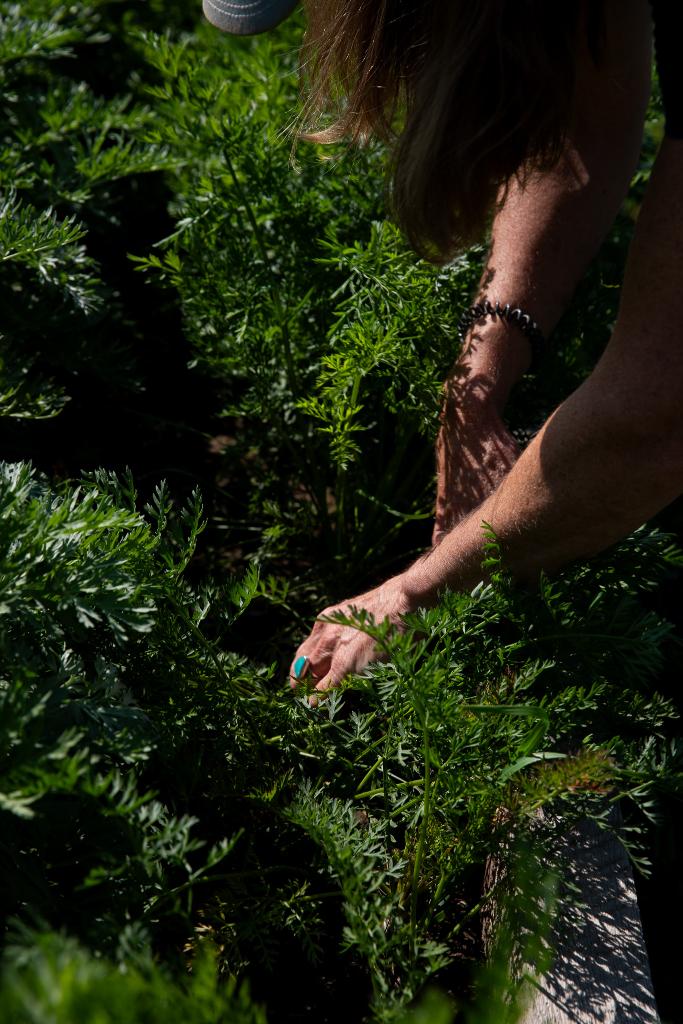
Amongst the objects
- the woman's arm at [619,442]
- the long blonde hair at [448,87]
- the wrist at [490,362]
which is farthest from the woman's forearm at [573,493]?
the long blonde hair at [448,87]

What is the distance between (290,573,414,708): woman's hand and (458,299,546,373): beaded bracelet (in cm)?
55

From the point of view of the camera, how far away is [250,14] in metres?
1.35

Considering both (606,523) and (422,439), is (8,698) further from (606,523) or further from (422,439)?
(422,439)

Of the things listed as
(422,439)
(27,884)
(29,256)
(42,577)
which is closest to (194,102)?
(29,256)

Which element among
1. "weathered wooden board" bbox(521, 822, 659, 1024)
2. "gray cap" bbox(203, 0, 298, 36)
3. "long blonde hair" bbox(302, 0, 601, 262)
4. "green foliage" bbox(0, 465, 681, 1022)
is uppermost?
"gray cap" bbox(203, 0, 298, 36)

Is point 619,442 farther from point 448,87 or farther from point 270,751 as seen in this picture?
point 270,751

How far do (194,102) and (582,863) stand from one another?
156cm

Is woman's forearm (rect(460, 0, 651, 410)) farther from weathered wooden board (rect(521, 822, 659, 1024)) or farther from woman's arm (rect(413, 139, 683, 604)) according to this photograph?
weathered wooden board (rect(521, 822, 659, 1024))

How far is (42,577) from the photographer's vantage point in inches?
42.1

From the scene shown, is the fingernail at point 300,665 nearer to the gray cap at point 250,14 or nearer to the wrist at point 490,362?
the wrist at point 490,362

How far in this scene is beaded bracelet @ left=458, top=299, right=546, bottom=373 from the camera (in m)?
1.66

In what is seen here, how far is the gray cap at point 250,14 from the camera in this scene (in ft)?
4.40

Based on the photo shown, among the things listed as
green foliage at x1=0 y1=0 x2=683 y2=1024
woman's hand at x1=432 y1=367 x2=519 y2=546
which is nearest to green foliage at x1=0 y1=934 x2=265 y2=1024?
green foliage at x1=0 y1=0 x2=683 y2=1024

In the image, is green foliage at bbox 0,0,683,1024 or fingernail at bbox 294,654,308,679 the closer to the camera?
green foliage at bbox 0,0,683,1024
